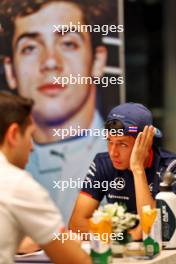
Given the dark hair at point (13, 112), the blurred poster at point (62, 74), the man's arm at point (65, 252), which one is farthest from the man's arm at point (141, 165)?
the blurred poster at point (62, 74)

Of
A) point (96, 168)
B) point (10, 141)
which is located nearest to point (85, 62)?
point (96, 168)

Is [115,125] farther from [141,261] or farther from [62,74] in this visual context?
[62,74]

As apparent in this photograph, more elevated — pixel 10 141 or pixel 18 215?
pixel 10 141

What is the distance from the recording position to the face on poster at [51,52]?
3.86 metres

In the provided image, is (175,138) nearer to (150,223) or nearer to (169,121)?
(169,121)

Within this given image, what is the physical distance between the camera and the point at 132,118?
2.50 metres

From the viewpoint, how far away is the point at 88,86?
3939 mm

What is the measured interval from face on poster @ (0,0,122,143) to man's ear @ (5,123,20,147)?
6.94 ft

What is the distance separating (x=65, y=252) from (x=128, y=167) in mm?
890

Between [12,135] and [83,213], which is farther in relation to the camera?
[83,213]

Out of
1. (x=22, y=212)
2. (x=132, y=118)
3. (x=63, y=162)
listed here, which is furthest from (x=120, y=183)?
(x=63, y=162)

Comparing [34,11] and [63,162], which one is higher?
[34,11]

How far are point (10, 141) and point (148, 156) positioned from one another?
3.05 ft

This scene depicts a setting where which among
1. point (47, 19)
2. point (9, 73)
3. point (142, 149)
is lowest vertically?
point (142, 149)
